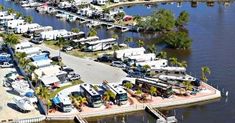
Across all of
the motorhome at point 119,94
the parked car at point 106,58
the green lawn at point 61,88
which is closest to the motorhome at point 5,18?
the parked car at point 106,58

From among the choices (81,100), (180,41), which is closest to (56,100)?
(81,100)

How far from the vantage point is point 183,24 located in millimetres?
54000

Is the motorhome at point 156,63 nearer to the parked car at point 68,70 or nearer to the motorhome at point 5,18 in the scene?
the parked car at point 68,70

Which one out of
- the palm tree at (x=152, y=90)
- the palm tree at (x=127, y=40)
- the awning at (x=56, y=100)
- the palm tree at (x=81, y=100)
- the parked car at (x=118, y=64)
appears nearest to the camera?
the awning at (x=56, y=100)

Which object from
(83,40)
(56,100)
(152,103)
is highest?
(83,40)

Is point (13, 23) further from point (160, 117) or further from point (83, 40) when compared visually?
point (160, 117)

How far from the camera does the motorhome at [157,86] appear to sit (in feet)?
103

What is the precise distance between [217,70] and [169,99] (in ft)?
26.4

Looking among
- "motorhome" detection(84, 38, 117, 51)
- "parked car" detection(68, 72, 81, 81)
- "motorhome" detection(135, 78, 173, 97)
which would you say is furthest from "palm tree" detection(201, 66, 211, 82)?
"motorhome" detection(84, 38, 117, 51)

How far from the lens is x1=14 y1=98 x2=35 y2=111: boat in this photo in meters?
29.4

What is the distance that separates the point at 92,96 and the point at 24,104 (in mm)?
4241

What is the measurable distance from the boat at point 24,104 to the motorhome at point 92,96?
356 cm

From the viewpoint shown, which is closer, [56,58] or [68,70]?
[68,70]

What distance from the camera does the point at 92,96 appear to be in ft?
98.3
